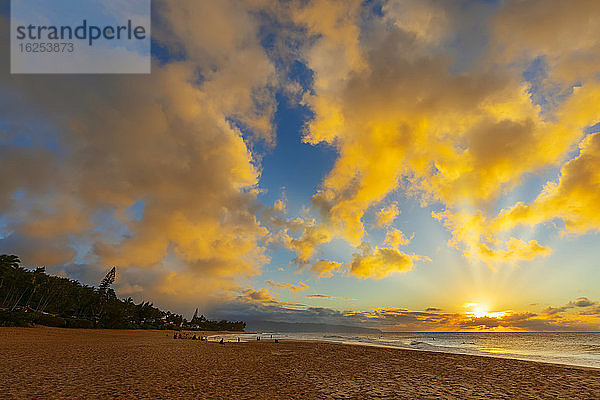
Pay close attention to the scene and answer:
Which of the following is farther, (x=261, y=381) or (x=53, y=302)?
(x=53, y=302)

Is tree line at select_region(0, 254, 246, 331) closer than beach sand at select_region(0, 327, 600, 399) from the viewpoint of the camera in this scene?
No

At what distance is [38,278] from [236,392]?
9906 cm

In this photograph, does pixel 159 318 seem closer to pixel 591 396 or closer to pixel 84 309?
pixel 84 309

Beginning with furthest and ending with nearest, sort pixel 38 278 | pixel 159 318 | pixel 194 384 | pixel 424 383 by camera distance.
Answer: pixel 159 318
pixel 38 278
pixel 424 383
pixel 194 384

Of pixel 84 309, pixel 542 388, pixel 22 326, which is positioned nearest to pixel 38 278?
pixel 84 309

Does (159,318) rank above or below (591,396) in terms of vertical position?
below

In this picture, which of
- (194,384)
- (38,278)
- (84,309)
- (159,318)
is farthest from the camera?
(159,318)

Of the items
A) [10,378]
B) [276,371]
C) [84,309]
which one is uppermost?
[10,378]

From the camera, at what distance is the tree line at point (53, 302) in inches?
2648

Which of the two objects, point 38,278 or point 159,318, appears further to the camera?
point 159,318

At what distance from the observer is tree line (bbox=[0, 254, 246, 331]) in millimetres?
67250

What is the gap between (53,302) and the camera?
89188 mm

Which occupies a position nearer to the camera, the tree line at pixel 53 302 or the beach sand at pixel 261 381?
the beach sand at pixel 261 381

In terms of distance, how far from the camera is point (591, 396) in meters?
15.3
